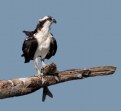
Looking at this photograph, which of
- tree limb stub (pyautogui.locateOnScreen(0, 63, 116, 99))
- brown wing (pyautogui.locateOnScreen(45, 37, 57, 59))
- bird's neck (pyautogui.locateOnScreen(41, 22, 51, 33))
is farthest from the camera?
brown wing (pyautogui.locateOnScreen(45, 37, 57, 59))

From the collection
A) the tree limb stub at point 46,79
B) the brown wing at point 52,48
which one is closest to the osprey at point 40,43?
the brown wing at point 52,48

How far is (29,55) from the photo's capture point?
1806 centimetres

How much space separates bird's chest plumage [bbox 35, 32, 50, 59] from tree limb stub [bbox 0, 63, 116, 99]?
353 millimetres

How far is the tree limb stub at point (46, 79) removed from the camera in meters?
17.2

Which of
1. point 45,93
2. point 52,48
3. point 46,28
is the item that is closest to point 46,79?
point 45,93

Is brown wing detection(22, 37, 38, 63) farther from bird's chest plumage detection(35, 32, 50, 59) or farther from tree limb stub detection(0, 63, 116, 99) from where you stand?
tree limb stub detection(0, 63, 116, 99)

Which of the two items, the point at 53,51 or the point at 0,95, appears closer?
the point at 0,95

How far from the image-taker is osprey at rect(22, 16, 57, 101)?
704 inches

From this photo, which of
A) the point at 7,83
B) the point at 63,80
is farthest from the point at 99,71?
the point at 7,83

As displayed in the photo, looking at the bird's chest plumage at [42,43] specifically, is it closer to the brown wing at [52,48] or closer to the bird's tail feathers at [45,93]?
the brown wing at [52,48]

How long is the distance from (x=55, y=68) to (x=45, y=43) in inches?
21.9

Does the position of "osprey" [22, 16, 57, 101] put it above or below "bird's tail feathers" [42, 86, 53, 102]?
above

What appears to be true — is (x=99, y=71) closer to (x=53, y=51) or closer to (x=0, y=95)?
(x=53, y=51)

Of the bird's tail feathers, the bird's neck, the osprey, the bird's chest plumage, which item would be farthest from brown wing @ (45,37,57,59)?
the bird's tail feathers
